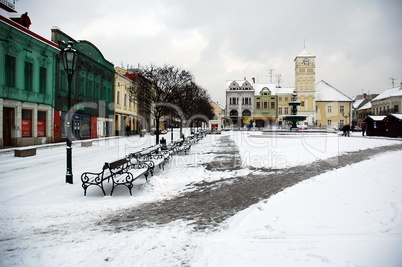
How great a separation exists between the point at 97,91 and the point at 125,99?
779 cm

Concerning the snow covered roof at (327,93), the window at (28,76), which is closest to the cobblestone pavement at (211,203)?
the window at (28,76)

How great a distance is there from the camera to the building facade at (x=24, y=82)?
17.4m

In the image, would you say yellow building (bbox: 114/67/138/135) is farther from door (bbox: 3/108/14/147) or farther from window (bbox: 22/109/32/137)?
door (bbox: 3/108/14/147)

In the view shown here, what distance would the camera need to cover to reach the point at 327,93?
65.6m

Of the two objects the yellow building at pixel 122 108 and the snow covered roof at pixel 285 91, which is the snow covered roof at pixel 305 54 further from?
the yellow building at pixel 122 108

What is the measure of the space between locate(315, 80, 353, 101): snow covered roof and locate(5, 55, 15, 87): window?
62.5m

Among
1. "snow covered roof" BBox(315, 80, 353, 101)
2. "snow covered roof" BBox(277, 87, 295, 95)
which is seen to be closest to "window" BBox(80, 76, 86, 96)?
"snow covered roof" BBox(277, 87, 295, 95)

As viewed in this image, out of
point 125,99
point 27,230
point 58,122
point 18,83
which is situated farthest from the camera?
point 125,99

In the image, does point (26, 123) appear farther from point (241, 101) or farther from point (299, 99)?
point (299, 99)

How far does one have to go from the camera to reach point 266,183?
27.0 ft

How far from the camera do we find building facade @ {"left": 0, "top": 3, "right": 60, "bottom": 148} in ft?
57.2

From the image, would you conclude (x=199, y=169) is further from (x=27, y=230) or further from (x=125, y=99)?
(x=125, y=99)

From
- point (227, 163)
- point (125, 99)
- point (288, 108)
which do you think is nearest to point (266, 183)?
point (227, 163)

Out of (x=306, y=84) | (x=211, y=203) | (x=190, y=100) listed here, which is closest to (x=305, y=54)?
(x=306, y=84)
